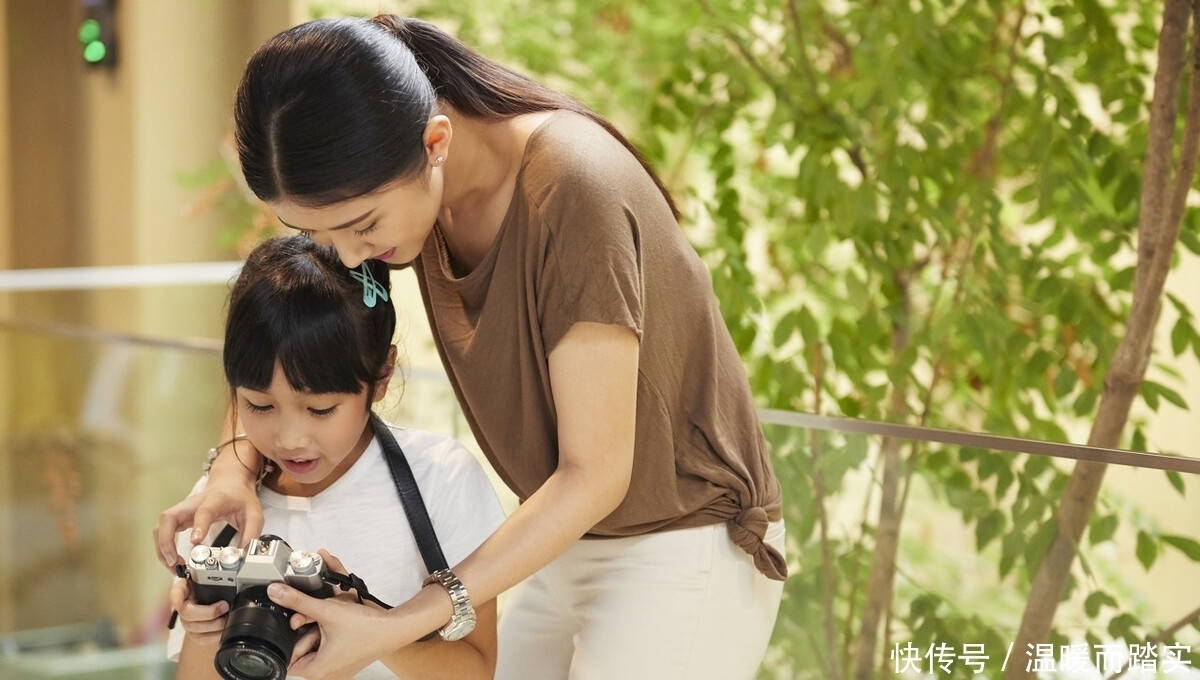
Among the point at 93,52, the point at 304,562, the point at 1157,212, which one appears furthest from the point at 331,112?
the point at 93,52

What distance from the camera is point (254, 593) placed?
95 centimetres

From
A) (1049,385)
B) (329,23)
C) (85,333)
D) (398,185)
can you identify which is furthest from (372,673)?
(85,333)

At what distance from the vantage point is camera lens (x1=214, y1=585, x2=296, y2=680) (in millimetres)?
907

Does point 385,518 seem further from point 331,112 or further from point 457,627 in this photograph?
point 331,112

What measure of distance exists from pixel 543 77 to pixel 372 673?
8.77ft

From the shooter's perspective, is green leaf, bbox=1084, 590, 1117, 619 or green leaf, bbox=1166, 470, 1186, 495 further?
green leaf, bbox=1084, 590, 1117, 619

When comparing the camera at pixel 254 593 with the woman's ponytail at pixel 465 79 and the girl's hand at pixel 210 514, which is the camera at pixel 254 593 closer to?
the girl's hand at pixel 210 514

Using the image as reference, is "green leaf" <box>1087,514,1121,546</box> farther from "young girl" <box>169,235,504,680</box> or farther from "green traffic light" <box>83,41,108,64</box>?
"green traffic light" <box>83,41,108,64</box>

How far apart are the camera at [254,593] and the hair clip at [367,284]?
27 centimetres

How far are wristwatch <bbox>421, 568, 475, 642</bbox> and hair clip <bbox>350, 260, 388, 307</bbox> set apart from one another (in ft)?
0.99

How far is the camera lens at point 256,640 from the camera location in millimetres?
907

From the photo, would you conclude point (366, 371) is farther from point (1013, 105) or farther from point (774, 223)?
point (774, 223)

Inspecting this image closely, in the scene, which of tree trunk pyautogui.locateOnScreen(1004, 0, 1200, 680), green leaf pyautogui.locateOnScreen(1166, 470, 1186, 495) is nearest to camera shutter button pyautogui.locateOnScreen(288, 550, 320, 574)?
green leaf pyautogui.locateOnScreen(1166, 470, 1186, 495)

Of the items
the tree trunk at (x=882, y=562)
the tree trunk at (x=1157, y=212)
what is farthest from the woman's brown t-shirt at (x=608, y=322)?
the tree trunk at (x=1157, y=212)
